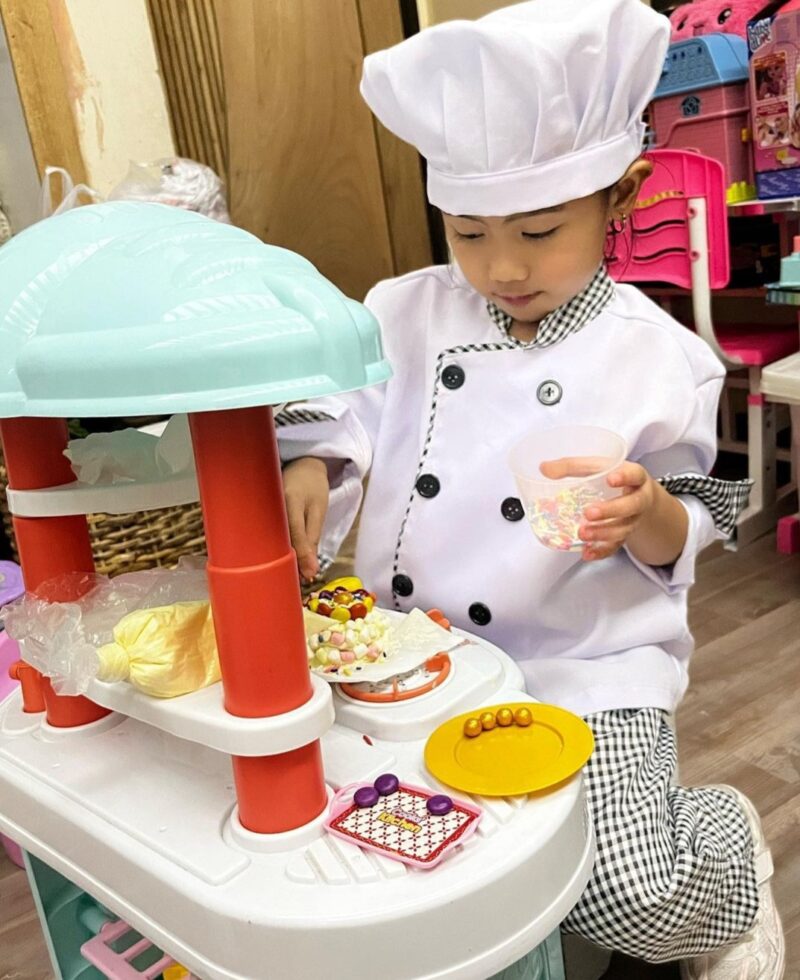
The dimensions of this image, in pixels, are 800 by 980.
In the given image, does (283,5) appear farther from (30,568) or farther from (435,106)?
(30,568)

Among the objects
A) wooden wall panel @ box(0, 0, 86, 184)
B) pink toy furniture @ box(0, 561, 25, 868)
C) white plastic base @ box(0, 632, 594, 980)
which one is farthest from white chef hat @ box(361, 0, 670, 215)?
wooden wall panel @ box(0, 0, 86, 184)

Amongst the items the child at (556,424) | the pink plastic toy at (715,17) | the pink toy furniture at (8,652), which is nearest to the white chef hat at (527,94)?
the child at (556,424)

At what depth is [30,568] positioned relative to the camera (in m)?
0.60

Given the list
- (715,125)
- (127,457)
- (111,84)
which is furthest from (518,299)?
(715,125)

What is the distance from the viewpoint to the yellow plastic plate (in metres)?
0.52

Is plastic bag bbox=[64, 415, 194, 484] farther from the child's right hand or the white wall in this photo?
the white wall

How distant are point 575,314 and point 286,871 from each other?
558 millimetres

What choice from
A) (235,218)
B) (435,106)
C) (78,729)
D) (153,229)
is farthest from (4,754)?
(235,218)

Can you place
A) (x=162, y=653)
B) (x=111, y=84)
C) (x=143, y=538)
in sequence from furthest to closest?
(x=111, y=84) < (x=143, y=538) < (x=162, y=653)

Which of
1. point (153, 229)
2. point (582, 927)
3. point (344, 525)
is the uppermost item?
point (153, 229)

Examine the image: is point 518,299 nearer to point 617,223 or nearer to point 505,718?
point 617,223

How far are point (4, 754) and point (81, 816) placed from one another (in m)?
0.11

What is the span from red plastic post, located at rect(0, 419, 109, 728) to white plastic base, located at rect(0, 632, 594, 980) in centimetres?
8

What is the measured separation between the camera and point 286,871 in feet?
1.57
